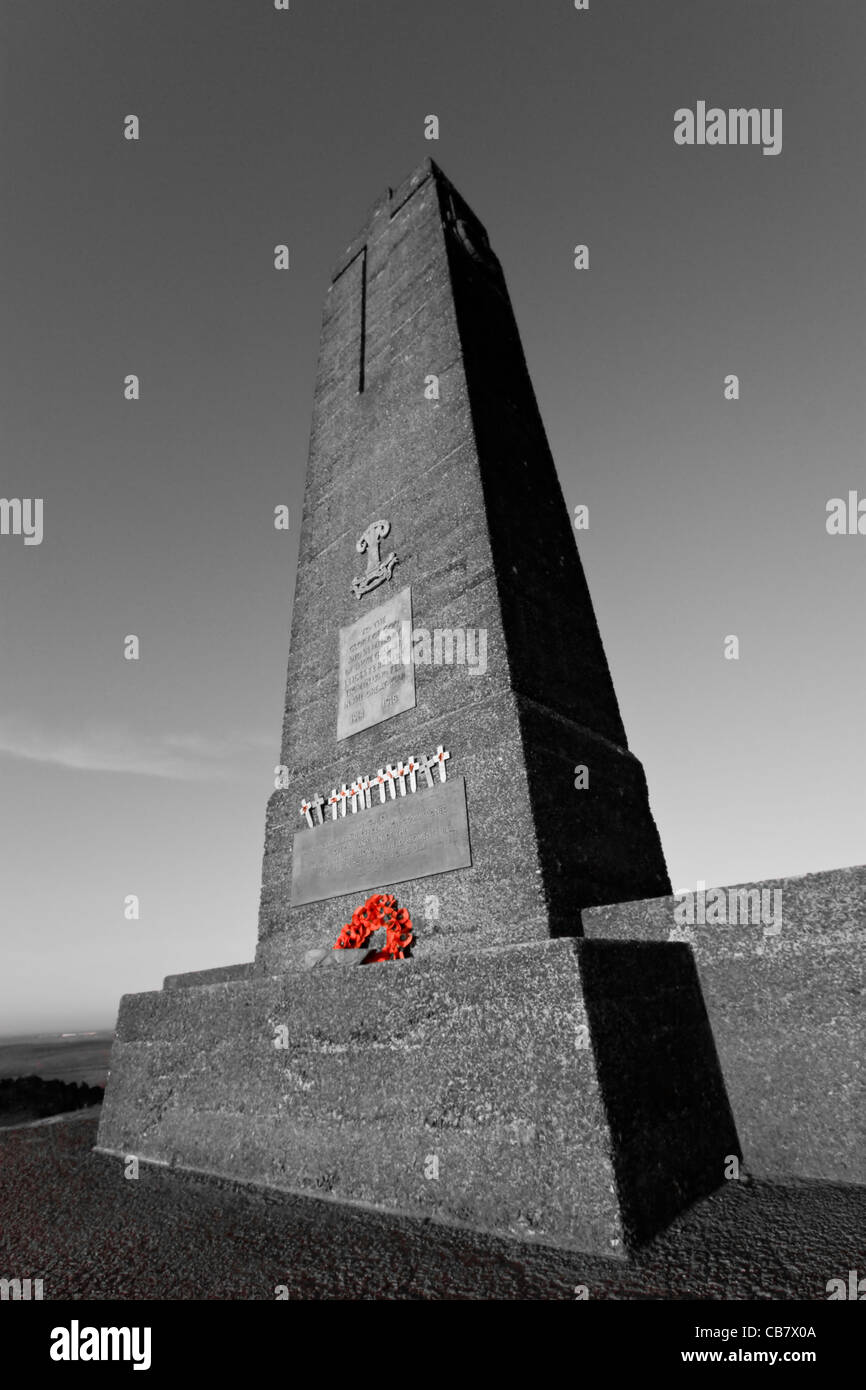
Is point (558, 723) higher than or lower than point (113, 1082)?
higher

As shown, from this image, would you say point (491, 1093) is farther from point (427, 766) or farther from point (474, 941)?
point (427, 766)

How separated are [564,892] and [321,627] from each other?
353 centimetres

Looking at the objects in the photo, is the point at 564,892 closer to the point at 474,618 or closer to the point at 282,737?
the point at 474,618

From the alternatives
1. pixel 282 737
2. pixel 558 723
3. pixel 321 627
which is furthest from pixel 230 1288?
pixel 321 627

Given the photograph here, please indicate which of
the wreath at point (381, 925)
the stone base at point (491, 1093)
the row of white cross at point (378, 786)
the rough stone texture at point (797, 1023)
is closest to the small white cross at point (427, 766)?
the row of white cross at point (378, 786)

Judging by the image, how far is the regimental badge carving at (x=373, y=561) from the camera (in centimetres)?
564

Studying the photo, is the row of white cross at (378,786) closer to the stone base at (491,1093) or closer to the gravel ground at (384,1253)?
the stone base at (491,1093)

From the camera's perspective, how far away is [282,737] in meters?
5.95

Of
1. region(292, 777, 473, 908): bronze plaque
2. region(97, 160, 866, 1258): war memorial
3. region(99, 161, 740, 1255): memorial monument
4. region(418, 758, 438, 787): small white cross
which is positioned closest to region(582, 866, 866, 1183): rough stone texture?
region(97, 160, 866, 1258): war memorial

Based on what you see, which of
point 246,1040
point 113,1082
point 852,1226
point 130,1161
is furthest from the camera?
point 113,1082

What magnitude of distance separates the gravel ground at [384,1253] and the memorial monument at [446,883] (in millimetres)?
148

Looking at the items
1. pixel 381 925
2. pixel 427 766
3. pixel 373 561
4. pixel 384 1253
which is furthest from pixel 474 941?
pixel 373 561

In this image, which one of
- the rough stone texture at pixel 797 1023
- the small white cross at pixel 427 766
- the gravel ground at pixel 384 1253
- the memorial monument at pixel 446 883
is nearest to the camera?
the gravel ground at pixel 384 1253
